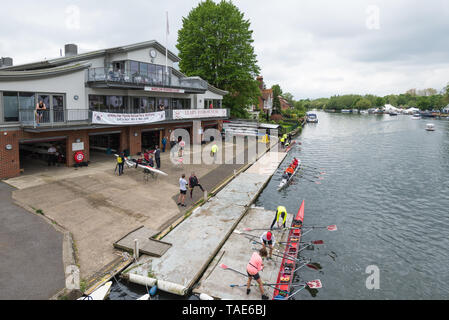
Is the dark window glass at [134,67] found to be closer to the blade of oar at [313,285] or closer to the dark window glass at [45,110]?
the dark window glass at [45,110]

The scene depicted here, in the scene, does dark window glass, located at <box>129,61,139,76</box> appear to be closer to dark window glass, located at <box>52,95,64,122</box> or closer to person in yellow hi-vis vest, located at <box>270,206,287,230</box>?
dark window glass, located at <box>52,95,64,122</box>

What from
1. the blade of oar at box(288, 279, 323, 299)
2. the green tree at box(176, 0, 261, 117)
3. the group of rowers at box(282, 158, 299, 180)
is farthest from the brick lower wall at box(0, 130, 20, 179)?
the green tree at box(176, 0, 261, 117)

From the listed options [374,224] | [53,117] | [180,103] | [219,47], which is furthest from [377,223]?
[219,47]

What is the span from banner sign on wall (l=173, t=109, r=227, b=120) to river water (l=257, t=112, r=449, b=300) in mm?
11444

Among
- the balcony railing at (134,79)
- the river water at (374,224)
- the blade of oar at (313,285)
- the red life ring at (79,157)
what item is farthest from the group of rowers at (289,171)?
the red life ring at (79,157)

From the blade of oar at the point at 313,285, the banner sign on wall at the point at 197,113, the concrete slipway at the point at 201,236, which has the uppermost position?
the banner sign on wall at the point at 197,113

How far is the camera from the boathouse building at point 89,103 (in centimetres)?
1884

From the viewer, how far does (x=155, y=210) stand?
50.5ft

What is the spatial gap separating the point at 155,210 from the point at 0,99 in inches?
495

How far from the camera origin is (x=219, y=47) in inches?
1720

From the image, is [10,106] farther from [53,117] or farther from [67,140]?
[67,140]

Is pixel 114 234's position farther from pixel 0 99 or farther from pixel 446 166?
pixel 446 166

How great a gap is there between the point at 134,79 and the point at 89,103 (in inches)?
173

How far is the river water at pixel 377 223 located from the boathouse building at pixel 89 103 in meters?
14.0
